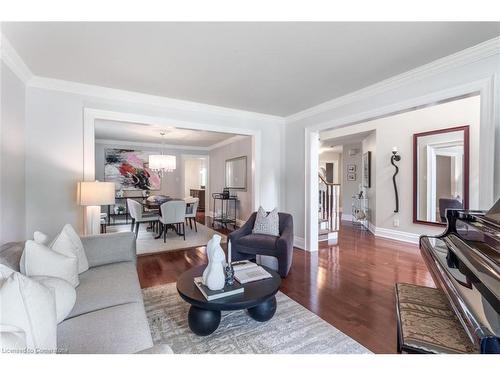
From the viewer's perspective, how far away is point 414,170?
4.55m

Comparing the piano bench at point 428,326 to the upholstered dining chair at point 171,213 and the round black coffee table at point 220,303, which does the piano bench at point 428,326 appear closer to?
the round black coffee table at point 220,303

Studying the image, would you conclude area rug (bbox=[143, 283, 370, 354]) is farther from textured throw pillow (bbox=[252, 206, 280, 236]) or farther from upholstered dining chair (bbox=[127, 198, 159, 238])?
upholstered dining chair (bbox=[127, 198, 159, 238])

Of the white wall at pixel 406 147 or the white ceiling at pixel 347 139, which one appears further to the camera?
the white ceiling at pixel 347 139

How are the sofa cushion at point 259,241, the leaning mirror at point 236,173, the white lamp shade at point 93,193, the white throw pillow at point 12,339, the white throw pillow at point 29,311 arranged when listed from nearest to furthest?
the white throw pillow at point 12,339 < the white throw pillow at point 29,311 < the white lamp shade at point 93,193 < the sofa cushion at point 259,241 < the leaning mirror at point 236,173

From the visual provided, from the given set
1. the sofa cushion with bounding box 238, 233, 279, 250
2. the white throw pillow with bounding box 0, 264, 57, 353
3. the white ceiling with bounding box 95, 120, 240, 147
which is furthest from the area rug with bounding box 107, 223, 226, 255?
the white throw pillow with bounding box 0, 264, 57, 353

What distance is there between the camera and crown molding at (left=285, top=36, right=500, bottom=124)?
6.79 ft

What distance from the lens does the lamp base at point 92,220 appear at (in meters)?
2.96

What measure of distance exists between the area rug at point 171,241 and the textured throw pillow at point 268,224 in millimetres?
1545

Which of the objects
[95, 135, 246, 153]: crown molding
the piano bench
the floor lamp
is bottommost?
the piano bench

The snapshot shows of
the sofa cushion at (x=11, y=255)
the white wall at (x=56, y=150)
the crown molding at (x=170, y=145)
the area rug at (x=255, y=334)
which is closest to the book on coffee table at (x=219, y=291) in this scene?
the area rug at (x=255, y=334)

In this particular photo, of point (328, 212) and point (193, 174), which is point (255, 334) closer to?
point (328, 212)

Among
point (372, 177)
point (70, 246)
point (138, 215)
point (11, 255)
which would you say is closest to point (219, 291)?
point (70, 246)

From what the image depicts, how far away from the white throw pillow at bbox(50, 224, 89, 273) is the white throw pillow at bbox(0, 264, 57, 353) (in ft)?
2.68
